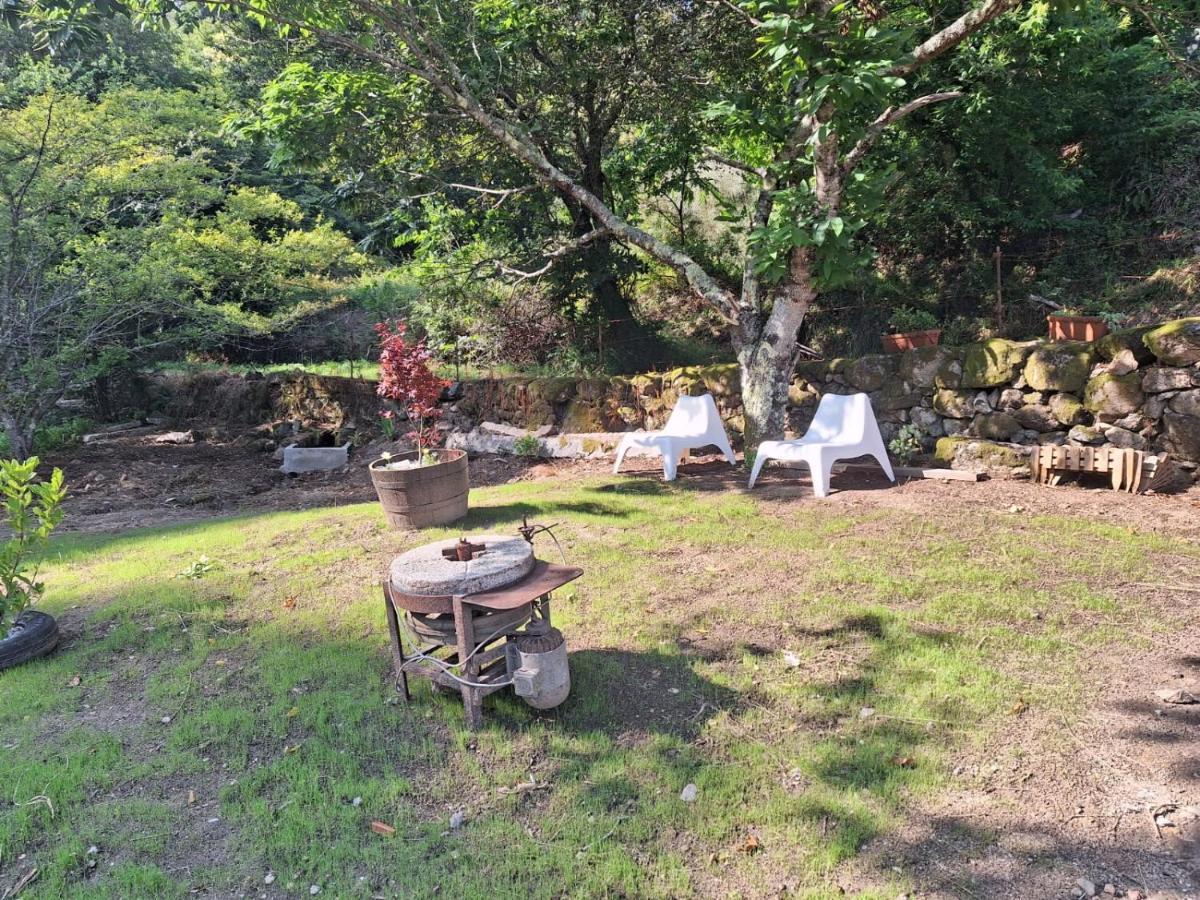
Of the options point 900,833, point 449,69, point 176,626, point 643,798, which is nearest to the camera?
point 900,833

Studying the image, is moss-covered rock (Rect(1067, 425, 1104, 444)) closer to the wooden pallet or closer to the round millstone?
the wooden pallet


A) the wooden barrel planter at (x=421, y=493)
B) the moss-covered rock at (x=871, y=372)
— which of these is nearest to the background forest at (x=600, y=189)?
the moss-covered rock at (x=871, y=372)

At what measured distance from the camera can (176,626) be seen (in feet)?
13.3

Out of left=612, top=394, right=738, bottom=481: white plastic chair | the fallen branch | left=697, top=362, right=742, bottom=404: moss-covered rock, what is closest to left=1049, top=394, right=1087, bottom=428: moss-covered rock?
left=612, top=394, right=738, bottom=481: white plastic chair

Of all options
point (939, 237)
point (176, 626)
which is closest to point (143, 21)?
point (176, 626)

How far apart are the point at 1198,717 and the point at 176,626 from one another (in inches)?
191

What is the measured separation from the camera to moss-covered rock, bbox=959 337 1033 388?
6430 millimetres

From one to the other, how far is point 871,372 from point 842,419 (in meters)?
1.44

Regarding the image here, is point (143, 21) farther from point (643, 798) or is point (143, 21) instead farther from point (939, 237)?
point (939, 237)

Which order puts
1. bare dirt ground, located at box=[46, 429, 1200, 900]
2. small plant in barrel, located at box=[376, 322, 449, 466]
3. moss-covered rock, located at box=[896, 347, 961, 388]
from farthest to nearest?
moss-covered rock, located at box=[896, 347, 961, 388] → small plant in barrel, located at box=[376, 322, 449, 466] → bare dirt ground, located at box=[46, 429, 1200, 900]

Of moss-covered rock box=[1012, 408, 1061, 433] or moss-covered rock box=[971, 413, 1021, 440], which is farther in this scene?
moss-covered rock box=[971, 413, 1021, 440]

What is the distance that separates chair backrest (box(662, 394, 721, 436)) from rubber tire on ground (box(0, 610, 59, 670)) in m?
5.04

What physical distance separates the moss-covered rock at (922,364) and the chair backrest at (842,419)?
1.12 m

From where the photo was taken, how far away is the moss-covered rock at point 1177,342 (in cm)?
537
